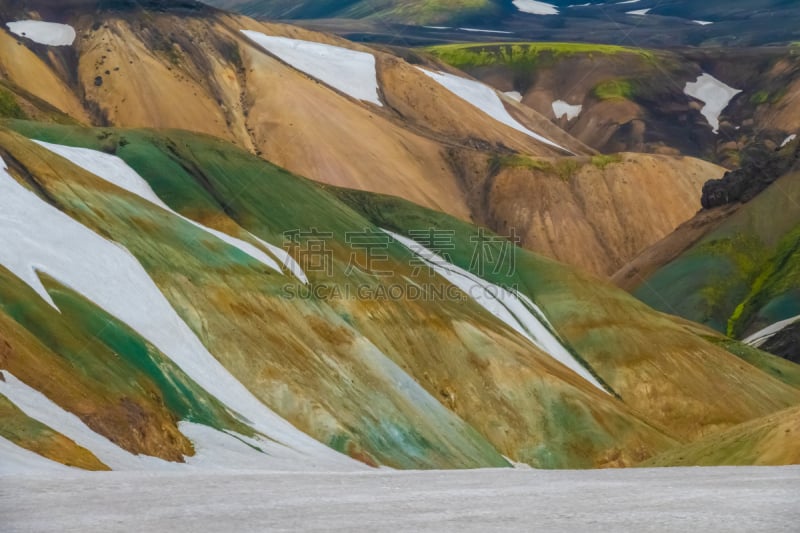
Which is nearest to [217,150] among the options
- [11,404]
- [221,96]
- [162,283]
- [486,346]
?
[486,346]

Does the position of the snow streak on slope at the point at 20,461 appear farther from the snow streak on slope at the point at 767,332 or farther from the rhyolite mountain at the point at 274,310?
the snow streak on slope at the point at 767,332

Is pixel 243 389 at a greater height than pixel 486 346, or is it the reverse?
pixel 243 389

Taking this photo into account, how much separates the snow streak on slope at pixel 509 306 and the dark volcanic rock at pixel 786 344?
89.6 ft

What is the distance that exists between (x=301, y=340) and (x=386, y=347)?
762 centimetres

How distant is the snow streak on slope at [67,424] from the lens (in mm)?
32719

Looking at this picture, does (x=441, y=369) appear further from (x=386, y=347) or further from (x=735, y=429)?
(x=735, y=429)

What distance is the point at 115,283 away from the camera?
52.7 meters

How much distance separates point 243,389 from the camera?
52.6m

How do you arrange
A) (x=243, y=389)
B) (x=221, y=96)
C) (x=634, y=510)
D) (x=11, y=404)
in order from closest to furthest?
(x=634, y=510) → (x=11, y=404) → (x=243, y=389) → (x=221, y=96)

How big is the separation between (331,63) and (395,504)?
153 meters

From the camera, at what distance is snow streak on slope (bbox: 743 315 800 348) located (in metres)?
116

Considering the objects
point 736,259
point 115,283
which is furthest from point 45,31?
point 115,283

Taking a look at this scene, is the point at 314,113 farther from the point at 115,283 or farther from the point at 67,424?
the point at 67,424

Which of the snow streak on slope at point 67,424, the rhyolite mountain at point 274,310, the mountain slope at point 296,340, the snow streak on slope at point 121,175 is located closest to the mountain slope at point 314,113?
the rhyolite mountain at point 274,310
